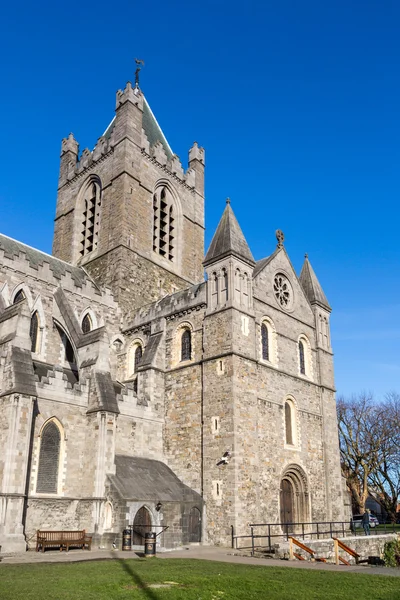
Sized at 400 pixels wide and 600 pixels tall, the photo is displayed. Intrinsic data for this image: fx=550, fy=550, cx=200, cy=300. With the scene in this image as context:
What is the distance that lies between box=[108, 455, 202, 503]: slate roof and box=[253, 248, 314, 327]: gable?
966 centimetres

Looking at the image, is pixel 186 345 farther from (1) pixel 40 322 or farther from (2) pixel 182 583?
(2) pixel 182 583

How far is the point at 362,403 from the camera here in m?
51.2

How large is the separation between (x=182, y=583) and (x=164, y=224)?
97.5ft

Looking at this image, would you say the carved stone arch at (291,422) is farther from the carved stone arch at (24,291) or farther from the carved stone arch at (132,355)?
the carved stone arch at (24,291)

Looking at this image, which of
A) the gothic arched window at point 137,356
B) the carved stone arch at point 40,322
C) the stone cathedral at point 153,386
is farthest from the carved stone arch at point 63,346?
the gothic arched window at point 137,356

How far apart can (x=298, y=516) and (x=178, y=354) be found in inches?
392

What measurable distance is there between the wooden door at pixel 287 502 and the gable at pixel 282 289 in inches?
350

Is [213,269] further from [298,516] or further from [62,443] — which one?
[298,516]

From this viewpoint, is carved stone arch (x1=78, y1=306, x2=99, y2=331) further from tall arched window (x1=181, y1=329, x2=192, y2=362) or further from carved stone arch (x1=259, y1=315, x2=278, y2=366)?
carved stone arch (x1=259, y1=315, x2=278, y2=366)

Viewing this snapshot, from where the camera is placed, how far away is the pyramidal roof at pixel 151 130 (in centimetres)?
4125

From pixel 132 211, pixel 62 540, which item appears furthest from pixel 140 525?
pixel 132 211

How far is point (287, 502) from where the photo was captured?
87.9ft

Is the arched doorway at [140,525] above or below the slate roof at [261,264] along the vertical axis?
below

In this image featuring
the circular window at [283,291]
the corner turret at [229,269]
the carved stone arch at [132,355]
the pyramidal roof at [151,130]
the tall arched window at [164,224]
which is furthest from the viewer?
the pyramidal roof at [151,130]
